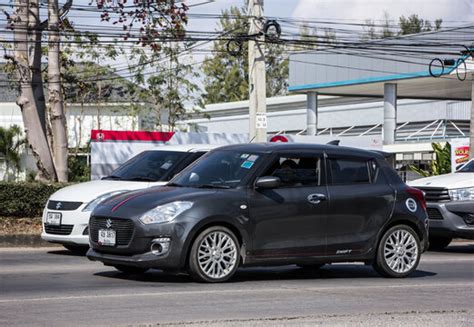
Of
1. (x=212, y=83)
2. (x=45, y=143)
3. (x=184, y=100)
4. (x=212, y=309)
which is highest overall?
(x=212, y=83)

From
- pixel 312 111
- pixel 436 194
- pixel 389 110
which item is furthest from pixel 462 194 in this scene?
pixel 312 111

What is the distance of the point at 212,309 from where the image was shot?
936 centimetres

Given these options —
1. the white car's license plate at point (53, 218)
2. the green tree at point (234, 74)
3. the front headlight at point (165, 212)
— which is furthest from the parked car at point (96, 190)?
the green tree at point (234, 74)

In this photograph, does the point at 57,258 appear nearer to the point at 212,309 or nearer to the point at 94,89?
the point at 212,309

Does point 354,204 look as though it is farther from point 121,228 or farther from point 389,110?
point 389,110

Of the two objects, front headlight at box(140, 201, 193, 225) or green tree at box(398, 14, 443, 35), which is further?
green tree at box(398, 14, 443, 35)

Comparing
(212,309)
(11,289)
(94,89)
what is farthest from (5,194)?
(94,89)

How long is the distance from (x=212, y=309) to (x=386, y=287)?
300 cm

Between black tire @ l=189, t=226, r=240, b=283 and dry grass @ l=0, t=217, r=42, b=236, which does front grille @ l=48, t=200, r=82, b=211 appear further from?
black tire @ l=189, t=226, r=240, b=283

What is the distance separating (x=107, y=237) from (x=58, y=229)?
4601mm

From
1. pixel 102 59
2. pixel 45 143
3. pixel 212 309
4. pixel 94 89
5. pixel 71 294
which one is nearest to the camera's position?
pixel 212 309

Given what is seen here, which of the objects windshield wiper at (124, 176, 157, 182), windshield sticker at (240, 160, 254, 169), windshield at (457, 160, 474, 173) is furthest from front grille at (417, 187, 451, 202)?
windshield sticker at (240, 160, 254, 169)

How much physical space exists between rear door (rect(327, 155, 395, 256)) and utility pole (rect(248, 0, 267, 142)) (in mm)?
12586

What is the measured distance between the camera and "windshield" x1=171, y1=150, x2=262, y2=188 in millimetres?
11898
